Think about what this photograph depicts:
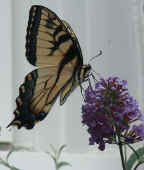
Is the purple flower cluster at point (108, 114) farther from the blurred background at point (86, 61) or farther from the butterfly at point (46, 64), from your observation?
the blurred background at point (86, 61)

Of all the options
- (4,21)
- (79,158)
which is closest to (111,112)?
(79,158)

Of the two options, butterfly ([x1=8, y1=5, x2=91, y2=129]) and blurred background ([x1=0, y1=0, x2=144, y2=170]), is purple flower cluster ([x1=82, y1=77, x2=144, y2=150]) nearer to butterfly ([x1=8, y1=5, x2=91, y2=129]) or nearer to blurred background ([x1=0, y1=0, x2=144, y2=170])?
butterfly ([x1=8, y1=5, x2=91, y2=129])

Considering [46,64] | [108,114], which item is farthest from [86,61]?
[108,114]

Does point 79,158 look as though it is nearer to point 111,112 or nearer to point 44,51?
point 44,51

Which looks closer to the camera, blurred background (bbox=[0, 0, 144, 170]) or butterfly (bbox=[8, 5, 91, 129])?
butterfly (bbox=[8, 5, 91, 129])

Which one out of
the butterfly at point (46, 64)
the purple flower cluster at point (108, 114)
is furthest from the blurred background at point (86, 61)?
the purple flower cluster at point (108, 114)

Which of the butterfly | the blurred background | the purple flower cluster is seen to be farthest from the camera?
the blurred background

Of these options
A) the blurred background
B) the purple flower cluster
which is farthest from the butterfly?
the blurred background
